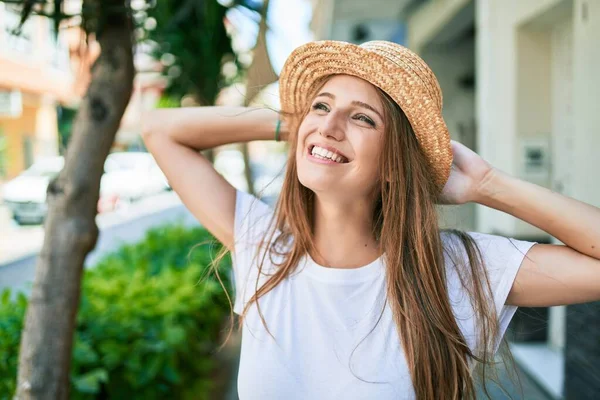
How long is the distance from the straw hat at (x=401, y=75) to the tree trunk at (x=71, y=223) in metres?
0.76

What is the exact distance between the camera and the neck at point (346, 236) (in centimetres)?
179

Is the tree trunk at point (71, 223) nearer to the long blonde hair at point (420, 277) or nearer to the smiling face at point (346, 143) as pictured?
the long blonde hair at point (420, 277)

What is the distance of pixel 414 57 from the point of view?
1635mm

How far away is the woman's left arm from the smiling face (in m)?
0.34

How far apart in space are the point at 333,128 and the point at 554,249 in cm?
65

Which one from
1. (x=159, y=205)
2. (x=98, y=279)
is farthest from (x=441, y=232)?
(x=159, y=205)

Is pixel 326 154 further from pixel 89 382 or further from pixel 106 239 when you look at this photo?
pixel 106 239

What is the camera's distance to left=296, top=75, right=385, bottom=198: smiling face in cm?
165

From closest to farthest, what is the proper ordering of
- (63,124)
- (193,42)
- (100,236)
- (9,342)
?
(9,342) < (63,124) < (193,42) < (100,236)

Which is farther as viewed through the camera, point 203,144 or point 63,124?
point 63,124

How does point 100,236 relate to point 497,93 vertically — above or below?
below

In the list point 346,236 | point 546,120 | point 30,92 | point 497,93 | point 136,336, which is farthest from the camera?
point 30,92

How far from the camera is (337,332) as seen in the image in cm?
166

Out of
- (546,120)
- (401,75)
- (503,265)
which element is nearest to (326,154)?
(401,75)
